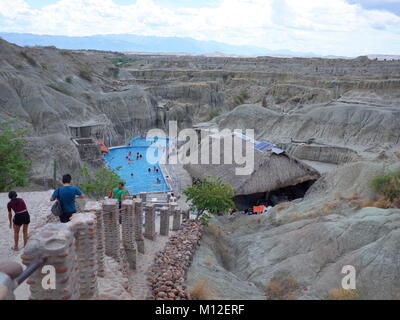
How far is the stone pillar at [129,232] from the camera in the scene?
10914 millimetres

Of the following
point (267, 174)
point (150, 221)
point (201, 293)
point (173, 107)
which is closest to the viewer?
point (201, 293)

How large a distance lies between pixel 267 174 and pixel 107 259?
14098 millimetres

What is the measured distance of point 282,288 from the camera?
11281 millimetres

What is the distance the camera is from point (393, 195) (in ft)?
48.8

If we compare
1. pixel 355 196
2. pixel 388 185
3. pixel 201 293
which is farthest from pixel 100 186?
pixel 388 185

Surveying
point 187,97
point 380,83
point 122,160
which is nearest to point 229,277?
point 122,160

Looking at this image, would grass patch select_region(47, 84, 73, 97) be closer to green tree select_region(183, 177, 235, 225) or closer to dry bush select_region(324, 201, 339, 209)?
green tree select_region(183, 177, 235, 225)

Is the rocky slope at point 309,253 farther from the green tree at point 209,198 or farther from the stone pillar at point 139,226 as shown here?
the stone pillar at point 139,226

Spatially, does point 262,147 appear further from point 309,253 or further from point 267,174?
point 309,253

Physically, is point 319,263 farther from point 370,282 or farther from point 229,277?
point 229,277

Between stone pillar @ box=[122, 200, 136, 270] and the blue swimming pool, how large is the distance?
37.4ft

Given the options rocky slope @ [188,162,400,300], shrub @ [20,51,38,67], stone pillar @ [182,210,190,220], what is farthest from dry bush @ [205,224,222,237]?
shrub @ [20,51,38,67]

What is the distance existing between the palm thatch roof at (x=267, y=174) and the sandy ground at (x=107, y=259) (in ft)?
24.1

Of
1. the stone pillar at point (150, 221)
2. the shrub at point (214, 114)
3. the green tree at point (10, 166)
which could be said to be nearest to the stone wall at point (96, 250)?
the stone pillar at point (150, 221)
